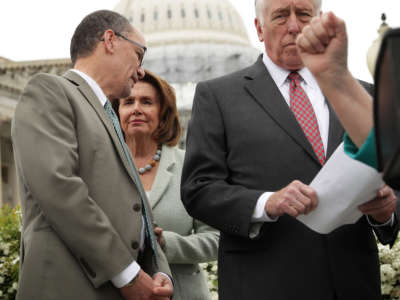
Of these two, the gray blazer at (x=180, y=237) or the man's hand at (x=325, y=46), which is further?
the gray blazer at (x=180, y=237)

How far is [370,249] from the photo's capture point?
3.23 meters

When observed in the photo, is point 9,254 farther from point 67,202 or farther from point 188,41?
point 188,41

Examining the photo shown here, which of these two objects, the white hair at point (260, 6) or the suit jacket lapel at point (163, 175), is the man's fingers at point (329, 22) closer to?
the white hair at point (260, 6)

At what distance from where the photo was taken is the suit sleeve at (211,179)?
307 centimetres

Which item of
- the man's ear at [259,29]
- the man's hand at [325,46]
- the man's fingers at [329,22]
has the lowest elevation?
the man's ear at [259,29]

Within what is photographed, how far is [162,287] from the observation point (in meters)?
3.46

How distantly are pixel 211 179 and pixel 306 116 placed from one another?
1.85ft

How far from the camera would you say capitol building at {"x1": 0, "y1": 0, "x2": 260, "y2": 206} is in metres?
60.7

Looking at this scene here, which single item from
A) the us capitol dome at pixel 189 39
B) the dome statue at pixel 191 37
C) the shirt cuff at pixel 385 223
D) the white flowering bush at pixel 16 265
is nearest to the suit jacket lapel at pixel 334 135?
the shirt cuff at pixel 385 223

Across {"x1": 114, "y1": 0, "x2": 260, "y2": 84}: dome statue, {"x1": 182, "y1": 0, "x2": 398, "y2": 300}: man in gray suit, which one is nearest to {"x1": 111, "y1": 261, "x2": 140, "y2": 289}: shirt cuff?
{"x1": 182, "y1": 0, "x2": 398, "y2": 300}: man in gray suit

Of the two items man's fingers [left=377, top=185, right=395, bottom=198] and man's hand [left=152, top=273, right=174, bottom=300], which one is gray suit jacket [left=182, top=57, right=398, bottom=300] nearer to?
man's hand [left=152, top=273, right=174, bottom=300]

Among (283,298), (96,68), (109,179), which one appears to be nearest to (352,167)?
(283,298)

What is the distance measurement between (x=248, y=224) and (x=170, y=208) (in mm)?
1794

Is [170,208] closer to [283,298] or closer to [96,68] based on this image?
[96,68]
